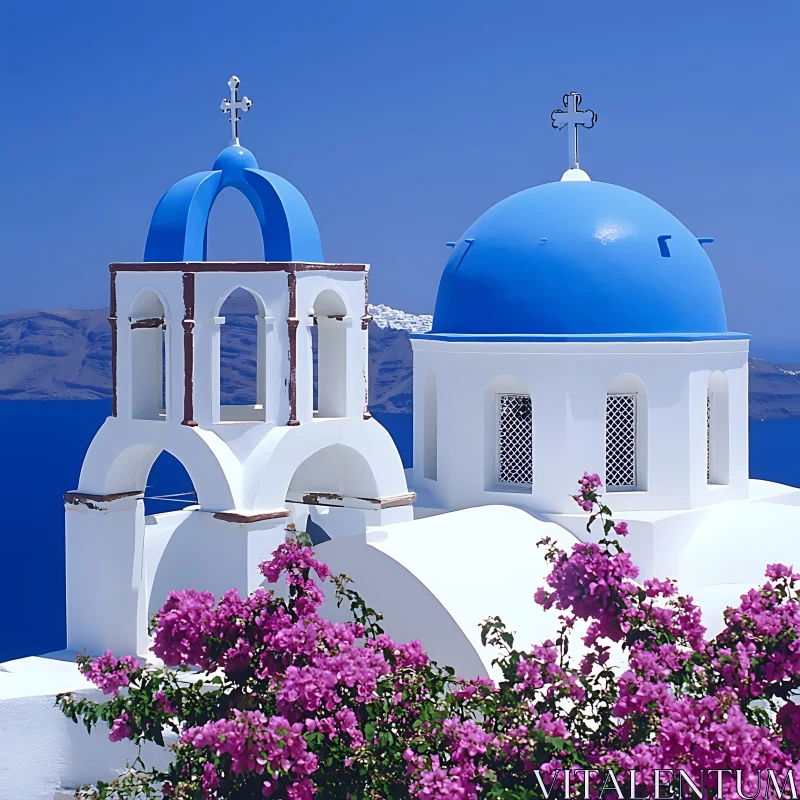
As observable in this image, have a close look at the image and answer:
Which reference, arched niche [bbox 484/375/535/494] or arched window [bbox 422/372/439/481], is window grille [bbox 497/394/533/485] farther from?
arched window [bbox 422/372/439/481]

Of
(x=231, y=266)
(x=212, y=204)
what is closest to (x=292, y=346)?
(x=231, y=266)

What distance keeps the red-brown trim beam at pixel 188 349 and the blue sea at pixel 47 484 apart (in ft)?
4.65

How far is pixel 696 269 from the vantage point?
12906 millimetres

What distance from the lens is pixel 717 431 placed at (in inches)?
518

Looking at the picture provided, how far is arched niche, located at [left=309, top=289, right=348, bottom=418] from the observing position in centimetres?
1123

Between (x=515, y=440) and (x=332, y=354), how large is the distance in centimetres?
247

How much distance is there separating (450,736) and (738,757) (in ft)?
4.76

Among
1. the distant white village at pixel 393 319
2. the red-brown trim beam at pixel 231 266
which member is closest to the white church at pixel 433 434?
the red-brown trim beam at pixel 231 266

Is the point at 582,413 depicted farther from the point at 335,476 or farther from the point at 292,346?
the point at 292,346

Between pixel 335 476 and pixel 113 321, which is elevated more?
pixel 113 321

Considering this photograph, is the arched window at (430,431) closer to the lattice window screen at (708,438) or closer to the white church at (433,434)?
the white church at (433,434)

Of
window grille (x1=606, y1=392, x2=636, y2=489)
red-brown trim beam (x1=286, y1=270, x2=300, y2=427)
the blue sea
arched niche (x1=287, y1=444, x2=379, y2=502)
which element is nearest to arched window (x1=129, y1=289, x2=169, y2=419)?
the blue sea

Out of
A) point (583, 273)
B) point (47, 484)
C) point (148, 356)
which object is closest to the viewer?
point (148, 356)

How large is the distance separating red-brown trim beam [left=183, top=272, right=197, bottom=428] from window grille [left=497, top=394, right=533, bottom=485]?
369 centimetres
